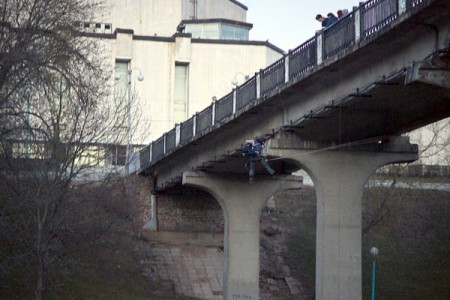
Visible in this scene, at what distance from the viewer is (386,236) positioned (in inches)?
2339

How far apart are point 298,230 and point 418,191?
410 inches

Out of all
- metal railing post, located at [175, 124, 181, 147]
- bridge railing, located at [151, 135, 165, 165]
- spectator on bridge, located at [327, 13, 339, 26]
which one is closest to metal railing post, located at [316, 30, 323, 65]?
spectator on bridge, located at [327, 13, 339, 26]

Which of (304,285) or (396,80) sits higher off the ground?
(396,80)

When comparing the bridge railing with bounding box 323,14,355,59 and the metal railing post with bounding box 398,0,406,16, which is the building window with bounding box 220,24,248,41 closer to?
the bridge railing with bounding box 323,14,355,59

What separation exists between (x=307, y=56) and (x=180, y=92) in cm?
4375

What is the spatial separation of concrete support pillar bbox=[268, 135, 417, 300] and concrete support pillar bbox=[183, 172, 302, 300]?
34.2 feet

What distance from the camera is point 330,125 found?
35.4 meters

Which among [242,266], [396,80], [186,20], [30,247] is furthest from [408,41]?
[186,20]

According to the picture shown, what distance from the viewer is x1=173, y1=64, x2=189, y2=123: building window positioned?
248 ft

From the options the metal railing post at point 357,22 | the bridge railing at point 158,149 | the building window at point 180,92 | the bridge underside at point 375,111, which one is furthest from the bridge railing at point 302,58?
the building window at point 180,92

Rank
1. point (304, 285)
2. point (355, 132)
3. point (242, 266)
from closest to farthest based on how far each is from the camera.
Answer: point (355, 132) < point (242, 266) < point (304, 285)

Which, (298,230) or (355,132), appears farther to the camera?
(298,230)

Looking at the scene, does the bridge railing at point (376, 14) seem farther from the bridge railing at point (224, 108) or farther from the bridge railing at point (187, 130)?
the bridge railing at point (187, 130)

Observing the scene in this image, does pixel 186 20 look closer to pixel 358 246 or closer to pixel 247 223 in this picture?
pixel 247 223
